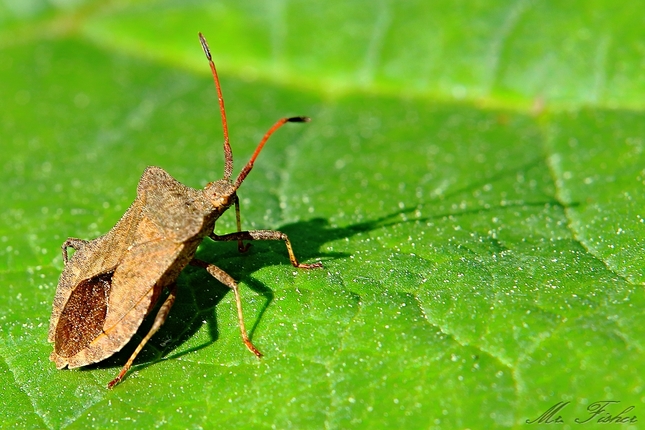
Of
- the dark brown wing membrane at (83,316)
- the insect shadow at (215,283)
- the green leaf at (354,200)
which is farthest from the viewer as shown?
the insect shadow at (215,283)

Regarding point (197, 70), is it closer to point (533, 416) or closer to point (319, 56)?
point (319, 56)

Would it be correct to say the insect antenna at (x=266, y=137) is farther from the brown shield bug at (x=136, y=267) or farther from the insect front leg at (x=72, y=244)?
the insect front leg at (x=72, y=244)

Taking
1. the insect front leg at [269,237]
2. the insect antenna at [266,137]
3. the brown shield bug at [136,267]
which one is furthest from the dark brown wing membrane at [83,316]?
the insect antenna at [266,137]

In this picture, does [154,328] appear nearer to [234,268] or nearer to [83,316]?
[83,316]

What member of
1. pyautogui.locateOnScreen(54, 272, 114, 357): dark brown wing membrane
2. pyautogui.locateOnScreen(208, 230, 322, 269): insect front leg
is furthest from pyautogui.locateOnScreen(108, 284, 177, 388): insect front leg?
pyautogui.locateOnScreen(208, 230, 322, 269): insect front leg

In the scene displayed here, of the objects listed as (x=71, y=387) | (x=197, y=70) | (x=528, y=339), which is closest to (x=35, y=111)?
(x=197, y=70)

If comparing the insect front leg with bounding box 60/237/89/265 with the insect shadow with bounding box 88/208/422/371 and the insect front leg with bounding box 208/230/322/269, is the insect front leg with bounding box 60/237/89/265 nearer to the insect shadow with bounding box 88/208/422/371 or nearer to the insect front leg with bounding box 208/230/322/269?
the insect shadow with bounding box 88/208/422/371

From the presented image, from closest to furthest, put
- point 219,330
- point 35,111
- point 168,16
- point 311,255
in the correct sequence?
point 219,330, point 311,255, point 35,111, point 168,16
